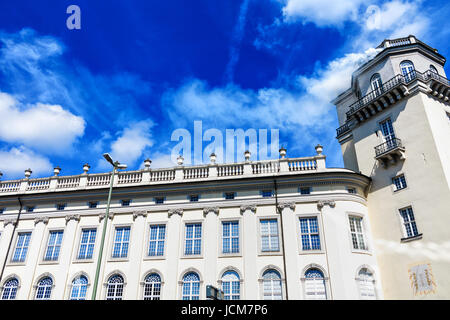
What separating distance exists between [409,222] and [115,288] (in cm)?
2558

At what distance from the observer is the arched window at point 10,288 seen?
31.4 m

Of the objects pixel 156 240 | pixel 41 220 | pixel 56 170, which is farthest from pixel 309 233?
pixel 56 170

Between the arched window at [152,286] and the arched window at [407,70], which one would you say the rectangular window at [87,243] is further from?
the arched window at [407,70]

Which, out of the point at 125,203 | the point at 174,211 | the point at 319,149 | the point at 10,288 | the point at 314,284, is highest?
the point at 319,149

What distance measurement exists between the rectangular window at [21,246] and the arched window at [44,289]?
3336 mm

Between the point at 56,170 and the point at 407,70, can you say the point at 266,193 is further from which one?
the point at 56,170

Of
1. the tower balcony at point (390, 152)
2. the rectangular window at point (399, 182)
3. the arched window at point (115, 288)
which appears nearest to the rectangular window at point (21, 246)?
the arched window at point (115, 288)

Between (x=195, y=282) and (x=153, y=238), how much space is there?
18.8 ft

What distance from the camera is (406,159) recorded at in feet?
98.3
